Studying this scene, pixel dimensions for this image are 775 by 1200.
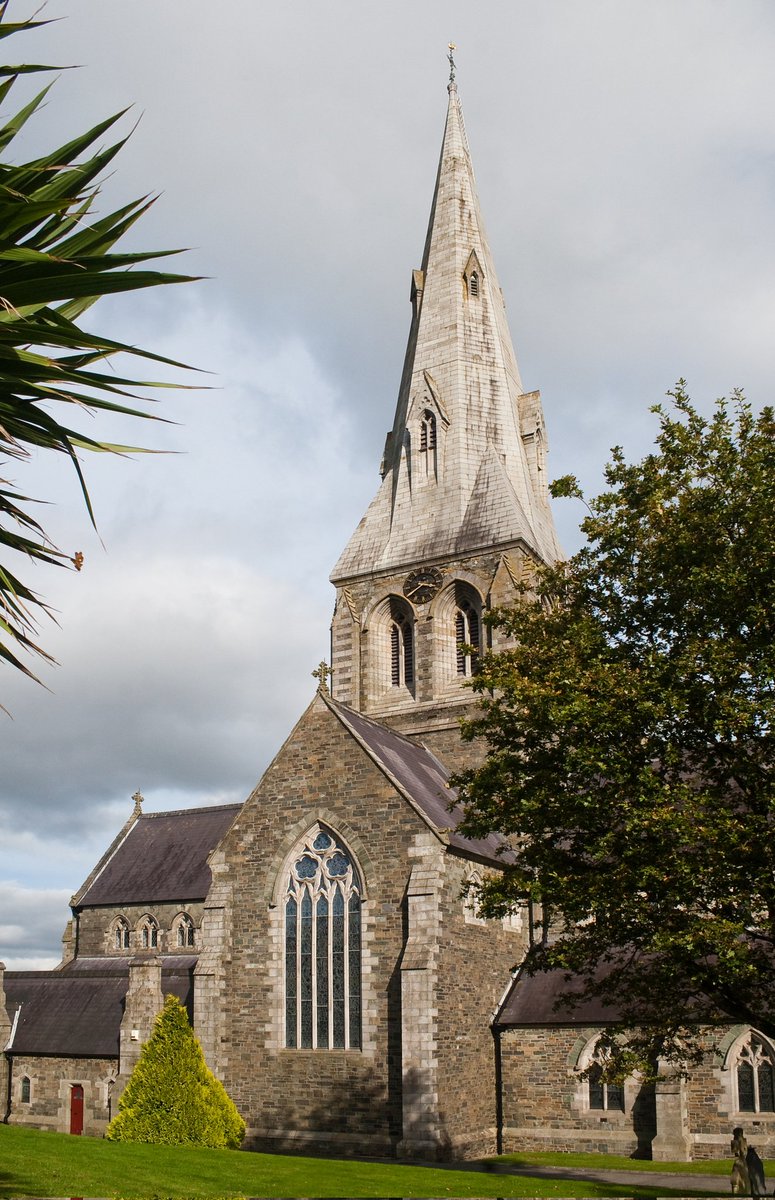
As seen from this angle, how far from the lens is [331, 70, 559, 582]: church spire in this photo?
3869 centimetres

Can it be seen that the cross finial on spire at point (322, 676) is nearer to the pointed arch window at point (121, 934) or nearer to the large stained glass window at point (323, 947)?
the large stained glass window at point (323, 947)

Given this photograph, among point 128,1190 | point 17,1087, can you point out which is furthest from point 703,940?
point 17,1087

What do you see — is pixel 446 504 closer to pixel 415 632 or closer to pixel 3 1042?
pixel 415 632

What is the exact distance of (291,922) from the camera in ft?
90.2

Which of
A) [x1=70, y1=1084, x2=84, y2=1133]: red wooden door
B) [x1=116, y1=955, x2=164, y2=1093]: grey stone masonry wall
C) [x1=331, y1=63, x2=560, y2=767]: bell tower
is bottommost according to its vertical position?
[x1=70, y1=1084, x2=84, y2=1133]: red wooden door

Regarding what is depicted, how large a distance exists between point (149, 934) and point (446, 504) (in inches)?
791

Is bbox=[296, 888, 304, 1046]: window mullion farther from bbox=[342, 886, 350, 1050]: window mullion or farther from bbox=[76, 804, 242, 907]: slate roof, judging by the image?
bbox=[76, 804, 242, 907]: slate roof

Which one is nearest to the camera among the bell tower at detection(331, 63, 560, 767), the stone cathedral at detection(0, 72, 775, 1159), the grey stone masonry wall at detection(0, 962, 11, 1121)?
the stone cathedral at detection(0, 72, 775, 1159)

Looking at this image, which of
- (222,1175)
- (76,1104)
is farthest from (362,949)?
(76,1104)

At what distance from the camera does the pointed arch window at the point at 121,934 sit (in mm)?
42062

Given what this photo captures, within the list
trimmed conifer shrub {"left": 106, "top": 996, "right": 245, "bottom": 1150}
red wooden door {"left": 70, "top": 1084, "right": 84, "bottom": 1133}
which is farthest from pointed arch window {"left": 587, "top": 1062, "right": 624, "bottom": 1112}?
red wooden door {"left": 70, "top": 1084, "right": 84, "bottom": 1133}

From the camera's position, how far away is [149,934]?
41.5 m

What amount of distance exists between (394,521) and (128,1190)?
27.1m

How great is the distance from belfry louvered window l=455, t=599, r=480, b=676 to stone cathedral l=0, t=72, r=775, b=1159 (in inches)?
3.0
